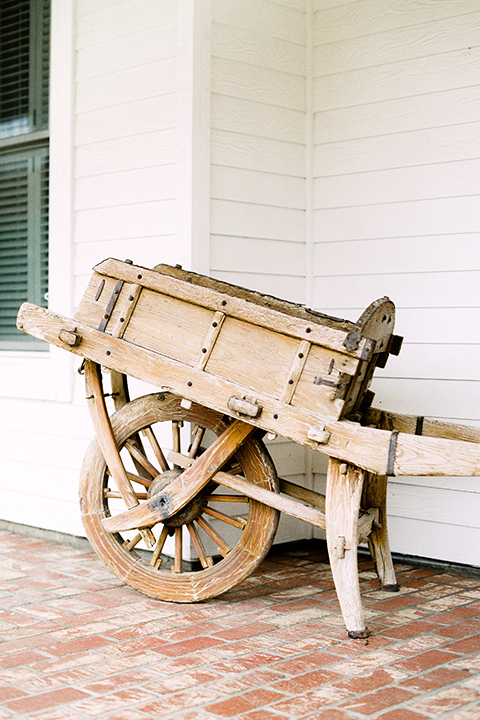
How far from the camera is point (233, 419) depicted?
3.59 meters

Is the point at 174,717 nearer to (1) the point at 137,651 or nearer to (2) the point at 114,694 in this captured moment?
(2) the point at 114,694

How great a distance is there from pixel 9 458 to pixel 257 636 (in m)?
2.41

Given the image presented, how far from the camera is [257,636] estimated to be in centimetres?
325

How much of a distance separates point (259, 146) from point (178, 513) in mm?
1908

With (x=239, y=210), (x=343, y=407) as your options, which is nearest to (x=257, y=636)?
(x=343, y=407)

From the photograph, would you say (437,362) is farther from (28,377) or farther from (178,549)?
(28,377)

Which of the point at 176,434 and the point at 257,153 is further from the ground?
the point at 257,153

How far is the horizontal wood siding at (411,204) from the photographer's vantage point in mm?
4113

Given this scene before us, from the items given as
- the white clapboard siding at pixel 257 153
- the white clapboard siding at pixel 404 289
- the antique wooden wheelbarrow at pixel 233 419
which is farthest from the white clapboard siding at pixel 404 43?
the antique wooden wheelbarrow at pixel 233 419

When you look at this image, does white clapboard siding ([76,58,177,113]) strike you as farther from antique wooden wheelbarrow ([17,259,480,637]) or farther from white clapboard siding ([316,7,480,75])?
antique wooden wheelbarrow ([17,259,480,637])

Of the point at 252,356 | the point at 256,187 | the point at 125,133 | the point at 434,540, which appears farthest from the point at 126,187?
the point at 434,540

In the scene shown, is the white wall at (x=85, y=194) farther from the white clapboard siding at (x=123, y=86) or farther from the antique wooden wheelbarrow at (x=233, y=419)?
the antique wooden wheelbarrow at (x=233, y=419)

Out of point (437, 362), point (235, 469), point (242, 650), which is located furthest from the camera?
point (437, 362)

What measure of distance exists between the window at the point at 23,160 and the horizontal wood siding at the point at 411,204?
161cm
